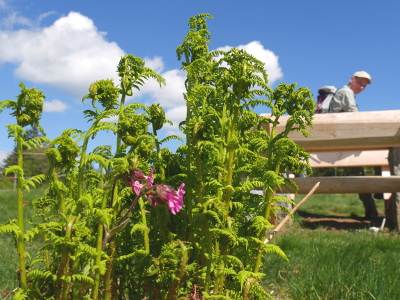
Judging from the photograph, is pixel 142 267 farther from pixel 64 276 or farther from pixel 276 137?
pixel 276 137

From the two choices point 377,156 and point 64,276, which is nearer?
point 64,276

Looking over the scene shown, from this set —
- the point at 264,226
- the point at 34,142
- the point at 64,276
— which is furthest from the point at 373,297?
the point at 34,142

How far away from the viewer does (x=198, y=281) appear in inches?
59.0

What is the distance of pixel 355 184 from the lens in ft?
16.5

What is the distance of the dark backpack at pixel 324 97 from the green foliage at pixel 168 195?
6.20 meters

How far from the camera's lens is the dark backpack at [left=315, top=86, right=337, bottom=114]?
7395 mm

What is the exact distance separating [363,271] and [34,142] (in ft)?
6.59

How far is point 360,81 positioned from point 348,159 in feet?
5.37

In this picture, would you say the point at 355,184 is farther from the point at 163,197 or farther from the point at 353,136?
the point at 163,197

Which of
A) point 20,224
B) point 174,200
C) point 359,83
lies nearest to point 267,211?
point 174,200

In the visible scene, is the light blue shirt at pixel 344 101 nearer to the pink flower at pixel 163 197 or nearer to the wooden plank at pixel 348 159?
the wooden plank at pixel 348 159

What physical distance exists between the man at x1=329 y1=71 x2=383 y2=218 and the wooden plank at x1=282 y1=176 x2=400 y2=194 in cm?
224

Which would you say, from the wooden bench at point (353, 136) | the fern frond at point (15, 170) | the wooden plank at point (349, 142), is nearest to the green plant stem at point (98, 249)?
the fern frond at point (15, 170)

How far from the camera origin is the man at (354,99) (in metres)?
6.87
